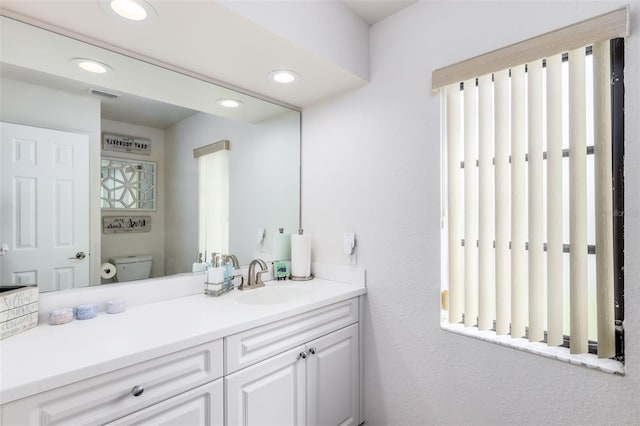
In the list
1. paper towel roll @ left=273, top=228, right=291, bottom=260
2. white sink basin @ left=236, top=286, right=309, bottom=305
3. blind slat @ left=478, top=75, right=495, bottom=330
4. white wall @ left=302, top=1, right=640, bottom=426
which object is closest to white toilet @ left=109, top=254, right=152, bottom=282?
white sink basin @ left=236, top=286, right=309, bottom=305

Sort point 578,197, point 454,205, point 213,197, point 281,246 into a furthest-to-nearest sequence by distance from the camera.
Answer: point 281,246 → point 213,197 → point 454,205 → point 578,197

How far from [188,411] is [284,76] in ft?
5.25

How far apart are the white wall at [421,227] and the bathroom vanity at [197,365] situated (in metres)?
0.24

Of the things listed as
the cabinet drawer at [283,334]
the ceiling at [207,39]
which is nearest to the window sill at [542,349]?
the cabinet drawer at [283,334]

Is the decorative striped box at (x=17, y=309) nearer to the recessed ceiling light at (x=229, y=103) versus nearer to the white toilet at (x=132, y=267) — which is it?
the white toilet at (x=132, y=267)

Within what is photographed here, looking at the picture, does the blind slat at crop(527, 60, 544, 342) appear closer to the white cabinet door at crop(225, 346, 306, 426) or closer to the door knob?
the white cabinet door at crop(225, 346, 306, 426)

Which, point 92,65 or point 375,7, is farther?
point 375,7

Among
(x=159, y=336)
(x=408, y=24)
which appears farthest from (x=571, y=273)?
(x=159, y=336)

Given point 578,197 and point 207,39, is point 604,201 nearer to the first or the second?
point 578,197

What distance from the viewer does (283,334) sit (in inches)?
54.2

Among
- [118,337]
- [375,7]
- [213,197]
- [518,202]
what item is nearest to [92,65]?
[213,197]

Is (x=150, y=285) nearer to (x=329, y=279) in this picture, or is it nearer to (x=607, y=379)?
(x=329, y=279)

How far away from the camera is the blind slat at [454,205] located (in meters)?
1.49

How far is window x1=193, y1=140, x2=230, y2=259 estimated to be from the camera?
1.76 meters
